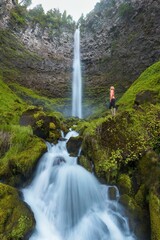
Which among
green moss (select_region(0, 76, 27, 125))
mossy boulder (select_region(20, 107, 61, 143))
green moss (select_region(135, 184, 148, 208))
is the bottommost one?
green moss (select_region(135, 184, 148, 208))

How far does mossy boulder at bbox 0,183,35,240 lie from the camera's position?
5293 mm

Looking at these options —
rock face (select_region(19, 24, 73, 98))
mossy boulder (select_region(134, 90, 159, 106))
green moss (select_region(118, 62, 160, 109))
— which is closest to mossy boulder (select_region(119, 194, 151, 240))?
mossy boulder (select_region(134, 90, 159, 106))

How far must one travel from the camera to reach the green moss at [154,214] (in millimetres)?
5311

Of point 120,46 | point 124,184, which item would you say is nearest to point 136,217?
point 124,184

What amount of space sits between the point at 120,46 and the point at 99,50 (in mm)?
3452

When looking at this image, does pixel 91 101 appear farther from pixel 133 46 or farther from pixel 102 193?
pixel 102 193

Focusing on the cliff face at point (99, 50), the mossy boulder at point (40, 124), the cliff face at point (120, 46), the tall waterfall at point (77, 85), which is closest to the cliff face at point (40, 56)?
the cliff face at point (99, 50)

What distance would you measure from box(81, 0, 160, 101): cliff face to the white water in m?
13.3

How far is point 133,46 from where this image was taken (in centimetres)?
2114

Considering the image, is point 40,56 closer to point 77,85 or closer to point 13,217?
point 77,85

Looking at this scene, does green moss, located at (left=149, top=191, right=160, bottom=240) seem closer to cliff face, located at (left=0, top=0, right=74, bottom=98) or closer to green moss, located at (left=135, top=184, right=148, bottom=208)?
green moss, located at (left=135, top=184, right=148, bottom=208)

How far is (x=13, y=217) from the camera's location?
5.57 m

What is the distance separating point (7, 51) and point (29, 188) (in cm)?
1712

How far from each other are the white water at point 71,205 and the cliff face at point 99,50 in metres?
13.6
